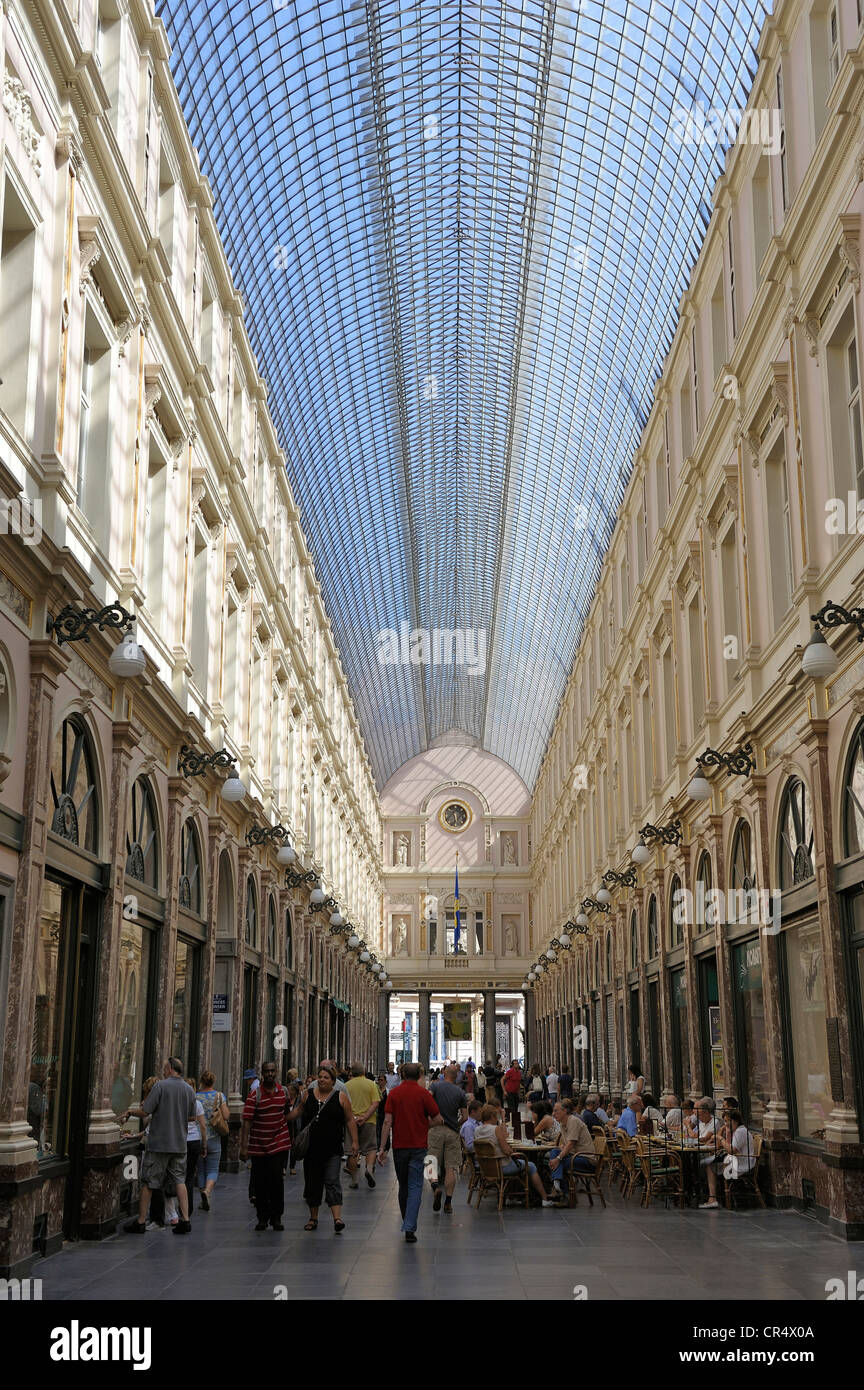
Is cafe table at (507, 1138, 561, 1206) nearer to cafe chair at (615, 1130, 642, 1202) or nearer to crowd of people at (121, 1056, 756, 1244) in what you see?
→ crowd of people at (121, 1056, 756, 1244)

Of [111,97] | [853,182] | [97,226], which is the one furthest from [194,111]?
[853,182]

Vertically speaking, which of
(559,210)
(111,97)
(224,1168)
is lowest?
(224,1168)

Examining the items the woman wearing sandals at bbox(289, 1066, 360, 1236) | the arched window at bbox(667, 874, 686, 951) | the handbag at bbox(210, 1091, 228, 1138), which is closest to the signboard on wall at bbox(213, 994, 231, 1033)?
the handbag at bbox(210, 1091, 228, 1138)

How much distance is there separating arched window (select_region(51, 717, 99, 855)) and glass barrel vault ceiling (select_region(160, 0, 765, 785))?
531 inches

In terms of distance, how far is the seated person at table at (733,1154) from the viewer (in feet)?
60.5

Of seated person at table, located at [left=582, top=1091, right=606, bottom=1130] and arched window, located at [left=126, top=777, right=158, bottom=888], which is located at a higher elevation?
arched window, located at [left=126, top=777, right=158, bottom=888]

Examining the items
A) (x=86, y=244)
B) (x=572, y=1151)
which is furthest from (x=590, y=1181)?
(x=86, y=244)

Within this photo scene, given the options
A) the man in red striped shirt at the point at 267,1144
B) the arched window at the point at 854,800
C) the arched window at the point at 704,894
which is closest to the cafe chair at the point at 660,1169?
the arched window at the point at 704,894

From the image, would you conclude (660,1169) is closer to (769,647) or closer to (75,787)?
(769,647)

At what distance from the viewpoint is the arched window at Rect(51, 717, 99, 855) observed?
48.1ft

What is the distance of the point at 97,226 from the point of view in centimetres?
1576

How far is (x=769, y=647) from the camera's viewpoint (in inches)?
803
